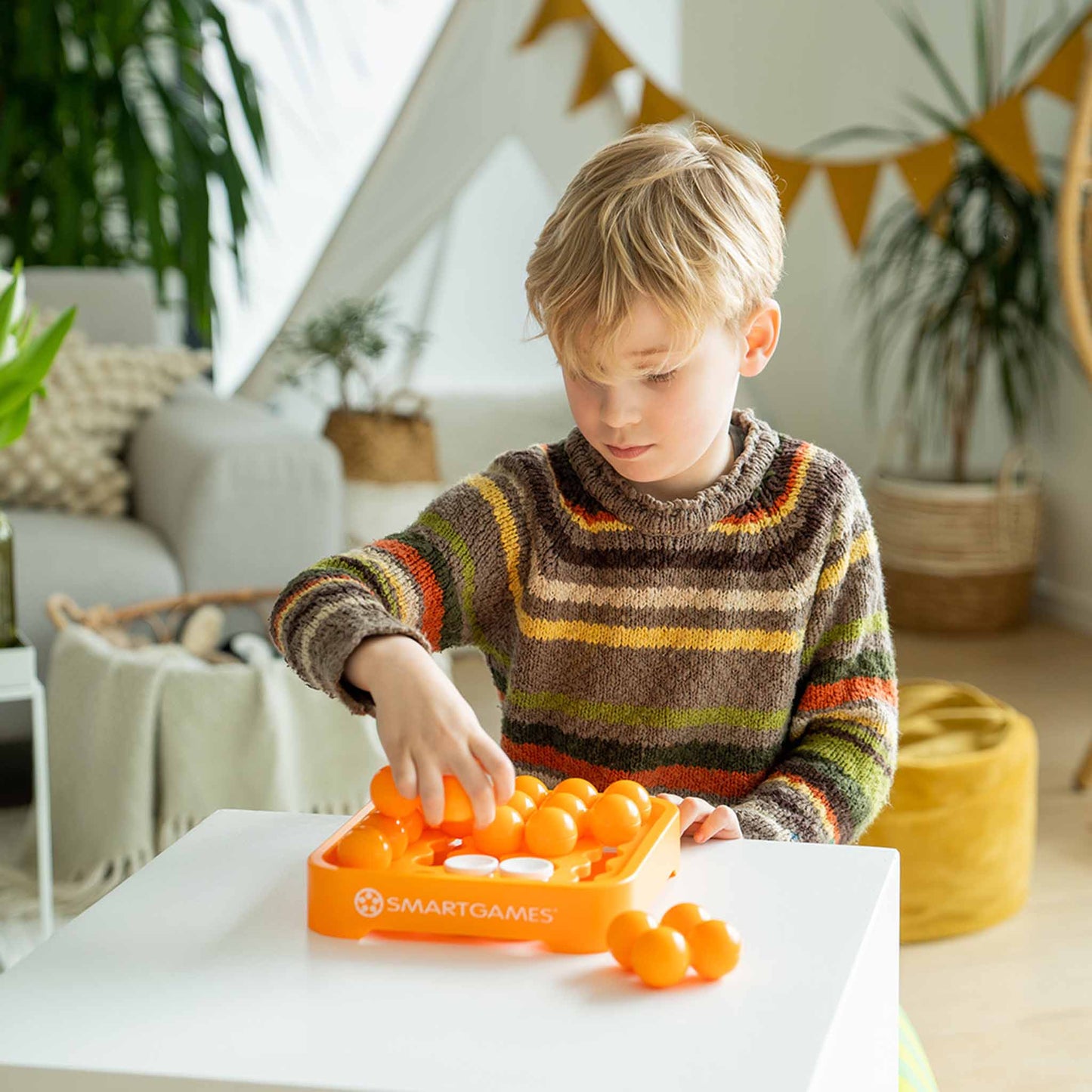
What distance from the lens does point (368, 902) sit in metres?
0.61

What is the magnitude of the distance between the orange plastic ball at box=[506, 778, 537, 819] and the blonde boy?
182 mm

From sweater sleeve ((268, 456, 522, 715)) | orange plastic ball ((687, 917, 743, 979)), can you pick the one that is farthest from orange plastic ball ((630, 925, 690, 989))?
sweater sleeve ((268, 456, 522, 715))

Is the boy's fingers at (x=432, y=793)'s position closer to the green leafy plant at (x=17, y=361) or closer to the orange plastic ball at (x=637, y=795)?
the orange plastic ball at (x=637, y=795)

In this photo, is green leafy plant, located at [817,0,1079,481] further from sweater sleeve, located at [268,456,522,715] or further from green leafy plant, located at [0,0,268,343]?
sweater sleeve, located at [268,456,522,715]

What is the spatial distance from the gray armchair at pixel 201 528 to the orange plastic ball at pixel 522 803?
1.57 meters

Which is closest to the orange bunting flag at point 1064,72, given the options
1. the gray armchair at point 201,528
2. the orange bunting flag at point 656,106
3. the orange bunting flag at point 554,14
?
the orange bunting flag at point 656,106

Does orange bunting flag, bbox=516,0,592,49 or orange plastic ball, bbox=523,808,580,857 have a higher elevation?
orange bunting flag, bbox=516,0,592,49

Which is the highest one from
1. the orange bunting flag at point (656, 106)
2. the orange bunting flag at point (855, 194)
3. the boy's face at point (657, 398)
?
the orange bunting flag at point (656, 106)

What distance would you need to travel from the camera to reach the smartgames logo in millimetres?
595

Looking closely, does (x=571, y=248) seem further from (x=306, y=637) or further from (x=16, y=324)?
(x=16, y=324)

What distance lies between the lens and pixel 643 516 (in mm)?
929

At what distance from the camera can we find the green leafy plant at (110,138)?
3002 millimetres

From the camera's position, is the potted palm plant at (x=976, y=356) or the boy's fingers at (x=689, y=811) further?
the potted palm plant at (x=976, y=356)

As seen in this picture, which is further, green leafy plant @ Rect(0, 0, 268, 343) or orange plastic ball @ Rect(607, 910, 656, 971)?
green leafy plant @ Rect(0, 0, 268, 343)
